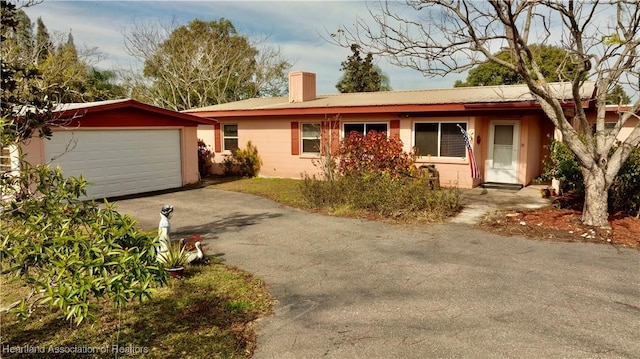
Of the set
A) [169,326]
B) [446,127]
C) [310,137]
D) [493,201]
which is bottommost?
[169,326]

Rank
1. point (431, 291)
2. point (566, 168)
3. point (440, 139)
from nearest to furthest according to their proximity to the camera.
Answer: point (431, 291), point (566, 168), point (440, 139)

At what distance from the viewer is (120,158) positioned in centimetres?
1321

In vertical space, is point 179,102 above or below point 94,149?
above

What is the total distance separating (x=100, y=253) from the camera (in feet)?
10.6

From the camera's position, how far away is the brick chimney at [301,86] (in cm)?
1848

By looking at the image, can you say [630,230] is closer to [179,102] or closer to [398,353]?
[398,353]

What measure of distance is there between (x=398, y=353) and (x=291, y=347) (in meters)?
0.98

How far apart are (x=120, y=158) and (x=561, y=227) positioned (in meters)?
11.7

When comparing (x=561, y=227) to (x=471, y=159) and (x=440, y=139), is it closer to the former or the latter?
(x=471, y=159)

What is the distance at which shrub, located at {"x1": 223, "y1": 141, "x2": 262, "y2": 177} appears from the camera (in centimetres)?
1797

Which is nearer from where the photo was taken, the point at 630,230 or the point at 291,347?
the point at 291,347

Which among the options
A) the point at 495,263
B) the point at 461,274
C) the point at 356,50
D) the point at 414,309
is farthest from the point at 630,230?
the point at 356,50

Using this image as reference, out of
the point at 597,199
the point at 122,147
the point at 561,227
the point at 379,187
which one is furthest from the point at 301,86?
the point at 597,199

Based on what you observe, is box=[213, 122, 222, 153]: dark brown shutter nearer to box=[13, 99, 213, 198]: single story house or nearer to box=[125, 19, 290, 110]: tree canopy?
box=[13, 99, 213, 198]: single story house
